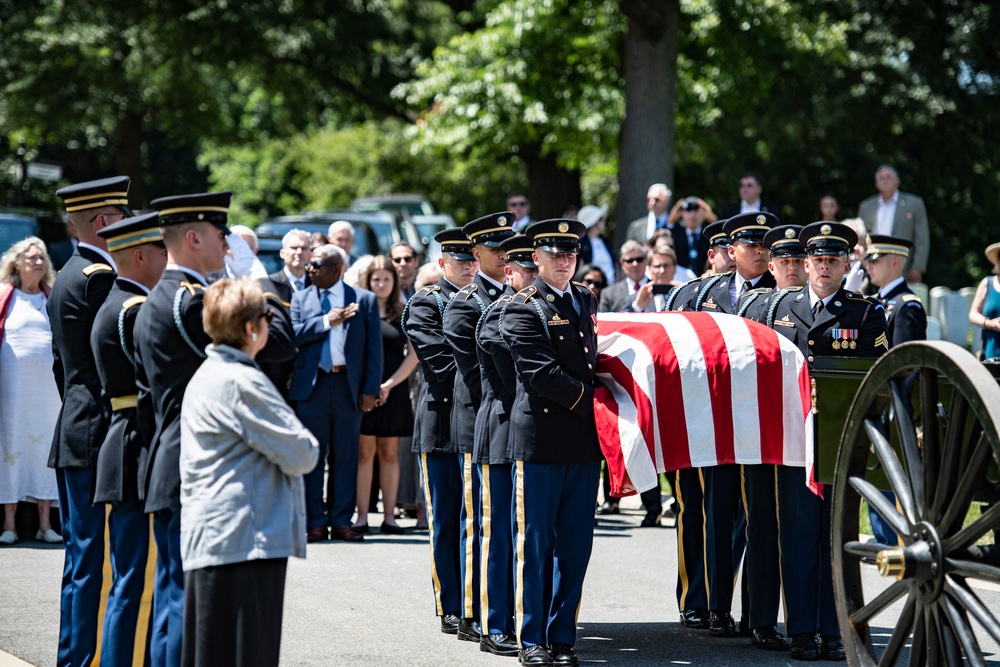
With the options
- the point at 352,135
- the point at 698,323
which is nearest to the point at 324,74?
the point at 352,135

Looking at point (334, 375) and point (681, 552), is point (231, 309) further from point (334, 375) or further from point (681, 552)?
point (334, 375)

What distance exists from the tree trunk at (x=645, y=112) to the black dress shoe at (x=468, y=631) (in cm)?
1024

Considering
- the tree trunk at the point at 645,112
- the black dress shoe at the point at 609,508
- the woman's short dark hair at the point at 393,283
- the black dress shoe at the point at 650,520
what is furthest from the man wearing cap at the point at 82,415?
the tree trunk at the point at 645,112

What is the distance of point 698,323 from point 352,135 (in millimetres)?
33921

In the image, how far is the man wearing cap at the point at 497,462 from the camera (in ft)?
21.3

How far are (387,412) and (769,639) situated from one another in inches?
162

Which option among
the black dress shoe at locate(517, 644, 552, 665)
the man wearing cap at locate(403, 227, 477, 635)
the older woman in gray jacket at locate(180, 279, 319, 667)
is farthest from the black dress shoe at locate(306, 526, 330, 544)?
the older woman in gray jacket at locate(180, 279, 319, 667)

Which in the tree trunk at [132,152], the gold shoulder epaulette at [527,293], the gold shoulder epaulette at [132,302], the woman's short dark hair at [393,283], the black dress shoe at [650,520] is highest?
the tree trunk at [132,152]

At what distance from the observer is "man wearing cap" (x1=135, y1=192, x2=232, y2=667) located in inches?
191

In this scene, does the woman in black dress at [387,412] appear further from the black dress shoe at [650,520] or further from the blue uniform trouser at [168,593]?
the blue uniform trouser at [168,593]

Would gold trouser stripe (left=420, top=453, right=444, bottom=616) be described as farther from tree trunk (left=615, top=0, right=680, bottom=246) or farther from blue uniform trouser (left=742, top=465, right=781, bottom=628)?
tree trunk (left=615, top=0, right=680, bottom=246)

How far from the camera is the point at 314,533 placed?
947 cm

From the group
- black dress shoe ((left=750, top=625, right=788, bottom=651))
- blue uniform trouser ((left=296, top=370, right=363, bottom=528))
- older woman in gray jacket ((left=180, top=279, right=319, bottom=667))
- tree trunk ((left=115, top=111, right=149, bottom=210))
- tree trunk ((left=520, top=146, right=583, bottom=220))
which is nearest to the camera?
older woman in gray jacket ((left=180, top=279, right=319, bottom=667))

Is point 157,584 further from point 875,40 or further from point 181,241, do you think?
point 875,40
